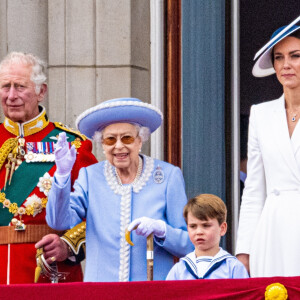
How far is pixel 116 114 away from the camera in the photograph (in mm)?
5582

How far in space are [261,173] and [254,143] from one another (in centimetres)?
15

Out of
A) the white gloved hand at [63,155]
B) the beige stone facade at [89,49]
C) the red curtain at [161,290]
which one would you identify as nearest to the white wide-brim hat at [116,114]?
the white gloved hand at [63,155]

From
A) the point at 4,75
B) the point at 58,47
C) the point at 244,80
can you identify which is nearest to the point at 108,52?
the point at 58,47

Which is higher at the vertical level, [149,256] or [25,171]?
[25,171]

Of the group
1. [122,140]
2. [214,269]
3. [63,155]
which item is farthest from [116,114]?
[214,269]

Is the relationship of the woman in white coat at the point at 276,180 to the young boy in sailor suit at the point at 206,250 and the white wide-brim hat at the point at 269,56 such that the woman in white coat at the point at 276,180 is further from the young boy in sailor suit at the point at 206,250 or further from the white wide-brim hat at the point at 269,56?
the young boy in sailor suit at the point at 206,250

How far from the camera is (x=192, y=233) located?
5.17 meters

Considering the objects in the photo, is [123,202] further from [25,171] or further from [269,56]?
[269,56]

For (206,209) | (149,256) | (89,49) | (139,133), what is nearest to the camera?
(206,209)

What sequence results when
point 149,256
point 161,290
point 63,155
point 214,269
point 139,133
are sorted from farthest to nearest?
point 139,133
point 149,256
point 63,155
point 214,269
point 161,290

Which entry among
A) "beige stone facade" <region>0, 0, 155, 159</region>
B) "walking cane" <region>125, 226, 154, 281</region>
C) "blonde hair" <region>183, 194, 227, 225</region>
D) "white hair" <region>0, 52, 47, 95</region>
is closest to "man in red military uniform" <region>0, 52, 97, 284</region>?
"white hair" <region>0, 52, 47, 95</region>

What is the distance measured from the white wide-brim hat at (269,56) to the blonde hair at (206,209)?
730mm

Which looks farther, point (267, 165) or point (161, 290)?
point (267, 165)

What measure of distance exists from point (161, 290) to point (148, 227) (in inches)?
27.8
